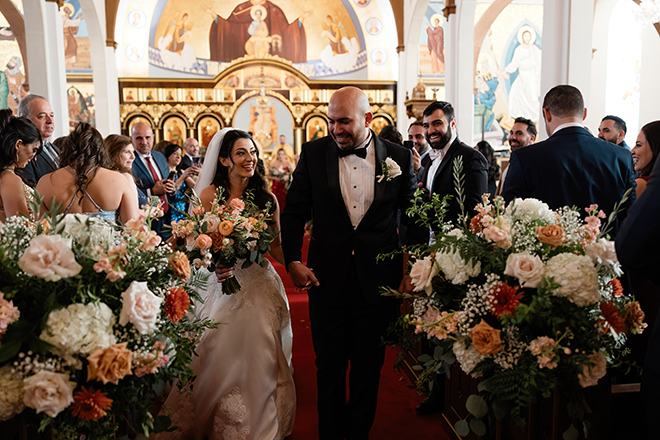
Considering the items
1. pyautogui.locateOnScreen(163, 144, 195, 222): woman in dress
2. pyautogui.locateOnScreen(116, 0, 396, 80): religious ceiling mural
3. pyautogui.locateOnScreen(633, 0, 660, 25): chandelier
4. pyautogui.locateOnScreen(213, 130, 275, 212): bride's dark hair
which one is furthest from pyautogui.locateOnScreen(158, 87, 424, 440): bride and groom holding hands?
pyautogui.locateOnScreen(116, 0, 396, 80): religious ceiling mural

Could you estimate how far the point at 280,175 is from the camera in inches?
546

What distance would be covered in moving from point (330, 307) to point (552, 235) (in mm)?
1577

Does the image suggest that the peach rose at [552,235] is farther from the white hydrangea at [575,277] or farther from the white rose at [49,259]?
the white rose at [49,259]

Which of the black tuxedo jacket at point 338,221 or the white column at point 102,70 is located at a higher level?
the white column at point 102,70

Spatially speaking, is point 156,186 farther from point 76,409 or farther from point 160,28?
point 160,28

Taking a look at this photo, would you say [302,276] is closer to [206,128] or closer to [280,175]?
[280,175]

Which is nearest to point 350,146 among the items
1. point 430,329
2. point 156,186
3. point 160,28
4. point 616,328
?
point 430,329

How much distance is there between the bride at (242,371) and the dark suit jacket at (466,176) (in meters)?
1.41

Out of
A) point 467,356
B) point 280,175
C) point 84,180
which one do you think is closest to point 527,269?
point 467,356

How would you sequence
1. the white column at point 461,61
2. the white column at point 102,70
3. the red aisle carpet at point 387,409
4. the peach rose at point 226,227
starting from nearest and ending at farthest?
the peach rose at point 226,227 → the red aisle carpet at point 387,409 → the white column at point 461,61 → the white column at point 102,70

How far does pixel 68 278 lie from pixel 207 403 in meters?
1.81

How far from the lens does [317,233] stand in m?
3.09

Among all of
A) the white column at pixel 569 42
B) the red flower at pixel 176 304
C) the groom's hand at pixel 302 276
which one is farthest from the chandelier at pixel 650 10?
the red flower at pixel 176 304

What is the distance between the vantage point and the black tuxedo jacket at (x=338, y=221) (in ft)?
9.84
